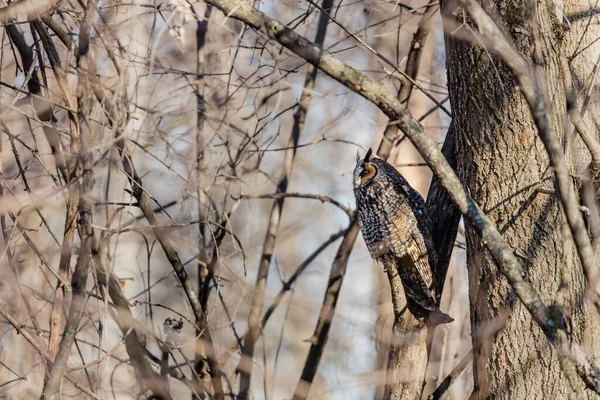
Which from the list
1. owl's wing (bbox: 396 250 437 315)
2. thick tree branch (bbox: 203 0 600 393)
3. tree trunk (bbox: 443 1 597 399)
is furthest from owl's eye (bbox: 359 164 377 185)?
thick tree branch (bbox: 203 0 600 393)

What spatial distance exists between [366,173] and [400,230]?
0.54 meters

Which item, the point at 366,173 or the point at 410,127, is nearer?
the point at 410,127

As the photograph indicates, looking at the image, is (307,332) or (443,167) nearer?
(443,167)

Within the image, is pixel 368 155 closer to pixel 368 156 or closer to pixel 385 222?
pixel 368 156

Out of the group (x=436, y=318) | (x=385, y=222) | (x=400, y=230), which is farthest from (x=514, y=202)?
(x=385, y=222)

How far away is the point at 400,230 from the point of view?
11.2ft

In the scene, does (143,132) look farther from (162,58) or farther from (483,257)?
(483,257)

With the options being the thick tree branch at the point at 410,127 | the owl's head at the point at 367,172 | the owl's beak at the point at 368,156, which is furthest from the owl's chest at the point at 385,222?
the thick tree branch at the point at 410,127

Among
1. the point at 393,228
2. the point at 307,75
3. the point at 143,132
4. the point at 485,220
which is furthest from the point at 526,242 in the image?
the point at 307,75

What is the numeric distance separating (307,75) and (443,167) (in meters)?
2.60

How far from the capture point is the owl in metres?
3.14

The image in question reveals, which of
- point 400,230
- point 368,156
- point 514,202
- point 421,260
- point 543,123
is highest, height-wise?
point 368,156

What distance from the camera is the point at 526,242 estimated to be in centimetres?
241

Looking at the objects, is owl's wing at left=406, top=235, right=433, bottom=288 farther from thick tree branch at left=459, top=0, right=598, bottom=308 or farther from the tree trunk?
thick tree branch at left=459, top=0, right=598, bottom=308
